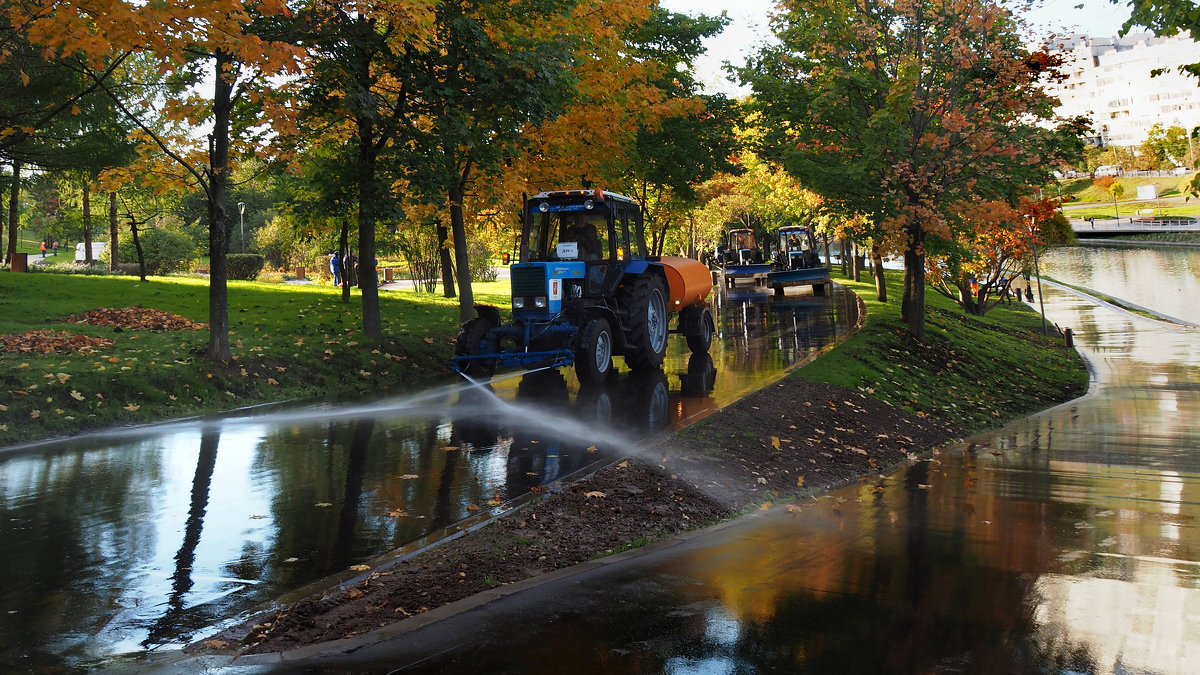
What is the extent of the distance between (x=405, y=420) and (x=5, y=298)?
45.7ft

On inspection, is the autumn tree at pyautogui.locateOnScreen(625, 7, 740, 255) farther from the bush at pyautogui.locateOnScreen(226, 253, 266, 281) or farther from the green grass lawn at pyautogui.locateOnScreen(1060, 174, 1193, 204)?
the green grass lawn at pyautogui.locateOnScreen(1060, 174, 1193, 204)

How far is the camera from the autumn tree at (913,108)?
1975 cm

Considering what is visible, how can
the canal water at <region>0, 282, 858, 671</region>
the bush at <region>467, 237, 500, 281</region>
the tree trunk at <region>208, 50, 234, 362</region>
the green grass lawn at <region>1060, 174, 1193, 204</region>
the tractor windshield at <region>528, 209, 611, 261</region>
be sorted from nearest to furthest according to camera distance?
the canal water at <region>0, 282, 858, 671</region> → the tree trunk at <region>208, 50, 234, 362</region> → the tractor windshield at <region>528, 209, 611, 261</region> → the bush at <region>467, 237, 500, 281</region> → the green grass lawn at <region>1060, 174, 1193, 204</region>

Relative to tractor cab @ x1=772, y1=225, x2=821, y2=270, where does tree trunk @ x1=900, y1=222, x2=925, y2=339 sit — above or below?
below

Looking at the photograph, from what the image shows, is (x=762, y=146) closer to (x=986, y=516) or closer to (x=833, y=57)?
(x=833, y=57)

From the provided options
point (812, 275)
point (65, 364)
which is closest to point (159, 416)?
point (65, 364)

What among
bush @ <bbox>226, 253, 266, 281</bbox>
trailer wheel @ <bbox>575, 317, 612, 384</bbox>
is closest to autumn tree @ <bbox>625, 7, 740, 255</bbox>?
trailer wheel @ <bbox>575, 317, 612, 384</bbox>

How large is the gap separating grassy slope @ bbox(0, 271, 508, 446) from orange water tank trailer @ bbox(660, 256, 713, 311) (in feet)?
15.9

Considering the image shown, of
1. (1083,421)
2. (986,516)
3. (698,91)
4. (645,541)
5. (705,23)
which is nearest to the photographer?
(645,541)

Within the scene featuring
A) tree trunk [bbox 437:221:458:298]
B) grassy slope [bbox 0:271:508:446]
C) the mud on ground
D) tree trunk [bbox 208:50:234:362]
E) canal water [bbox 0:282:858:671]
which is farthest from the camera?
tree trunk [bbox 437:221:458:298]

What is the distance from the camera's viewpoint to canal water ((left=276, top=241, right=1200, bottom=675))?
516 centimetres

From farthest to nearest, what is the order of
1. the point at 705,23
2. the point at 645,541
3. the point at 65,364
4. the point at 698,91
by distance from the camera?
the point at 698,91, the point at 705,23, the point at 65,364, the point at 645,541

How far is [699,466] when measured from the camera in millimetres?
9961

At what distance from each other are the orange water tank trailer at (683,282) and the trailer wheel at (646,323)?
792mm
